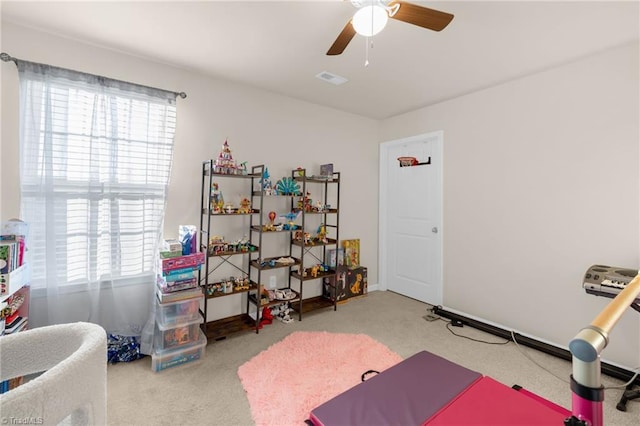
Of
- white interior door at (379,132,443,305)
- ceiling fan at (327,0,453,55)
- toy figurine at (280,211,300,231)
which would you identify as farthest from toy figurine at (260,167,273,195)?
white interior door at (379,132,443,305)

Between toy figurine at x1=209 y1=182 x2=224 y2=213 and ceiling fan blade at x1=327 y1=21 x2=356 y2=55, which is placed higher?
ceiling fan blade at x1=327 y1=21 x2=356 y2=55

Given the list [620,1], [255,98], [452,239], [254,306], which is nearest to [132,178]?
[255,98]

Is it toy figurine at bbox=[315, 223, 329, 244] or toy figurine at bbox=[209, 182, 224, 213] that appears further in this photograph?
toy figurine at bbox=[315, 223, 329, 244]

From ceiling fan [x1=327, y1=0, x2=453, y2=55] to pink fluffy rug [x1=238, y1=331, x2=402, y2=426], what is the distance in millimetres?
2238

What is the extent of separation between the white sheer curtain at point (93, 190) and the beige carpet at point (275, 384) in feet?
2.08

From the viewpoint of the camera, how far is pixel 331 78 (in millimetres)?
2951

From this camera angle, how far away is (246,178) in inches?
124

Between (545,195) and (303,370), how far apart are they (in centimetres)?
267

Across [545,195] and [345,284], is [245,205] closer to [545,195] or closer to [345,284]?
[345,284]

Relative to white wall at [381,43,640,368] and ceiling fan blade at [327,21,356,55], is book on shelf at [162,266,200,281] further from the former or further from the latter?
white wall at [381,43,640,368]

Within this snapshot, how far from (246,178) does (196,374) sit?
6.02 ft

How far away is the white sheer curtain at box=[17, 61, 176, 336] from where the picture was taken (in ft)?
7.11

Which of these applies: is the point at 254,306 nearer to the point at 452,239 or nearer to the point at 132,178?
the point at 132,178

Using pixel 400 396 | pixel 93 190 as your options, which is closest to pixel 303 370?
pixel 400 396
